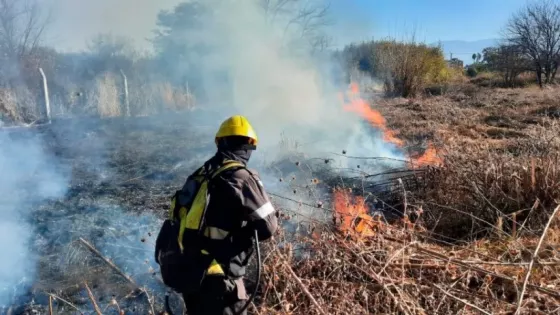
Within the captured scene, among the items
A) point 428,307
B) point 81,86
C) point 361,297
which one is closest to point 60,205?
point 361,297

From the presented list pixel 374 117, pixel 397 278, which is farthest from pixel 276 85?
pixel 397 278

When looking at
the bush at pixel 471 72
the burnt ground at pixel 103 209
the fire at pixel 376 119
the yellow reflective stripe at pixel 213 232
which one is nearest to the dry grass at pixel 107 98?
the burnt ground at pixel 103 209

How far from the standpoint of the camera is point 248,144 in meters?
2.76

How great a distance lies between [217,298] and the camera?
262 cm

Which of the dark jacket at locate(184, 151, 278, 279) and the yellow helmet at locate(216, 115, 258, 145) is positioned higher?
the yellow helmet at locate(216, 115, 258, 145)

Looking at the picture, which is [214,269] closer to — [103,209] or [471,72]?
[103,209]

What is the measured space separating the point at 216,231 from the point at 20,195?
5291 millimetres

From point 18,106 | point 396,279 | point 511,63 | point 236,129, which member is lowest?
point 396,279

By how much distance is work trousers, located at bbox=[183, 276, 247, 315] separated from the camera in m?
2.59

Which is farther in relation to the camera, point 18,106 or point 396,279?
point 18,106

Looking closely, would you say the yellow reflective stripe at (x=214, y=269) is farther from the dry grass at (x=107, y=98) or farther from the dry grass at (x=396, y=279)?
the dry grass at (x=107, y=98)

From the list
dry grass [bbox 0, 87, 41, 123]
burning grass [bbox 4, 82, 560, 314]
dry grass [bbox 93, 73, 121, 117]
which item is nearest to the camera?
burning grass [bbox 4, 82, 560, 314]

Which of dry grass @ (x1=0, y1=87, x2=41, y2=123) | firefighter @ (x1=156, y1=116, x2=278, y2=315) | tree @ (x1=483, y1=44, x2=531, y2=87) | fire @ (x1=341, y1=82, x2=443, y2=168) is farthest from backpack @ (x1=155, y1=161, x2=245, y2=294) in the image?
tree @ (x1=483, y1=44, x2=531, y2=87)

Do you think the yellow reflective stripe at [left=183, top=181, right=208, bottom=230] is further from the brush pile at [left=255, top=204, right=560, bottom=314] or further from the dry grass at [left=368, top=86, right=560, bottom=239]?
the dry grass at [left=368, top=86, right=560, bottom=239]
